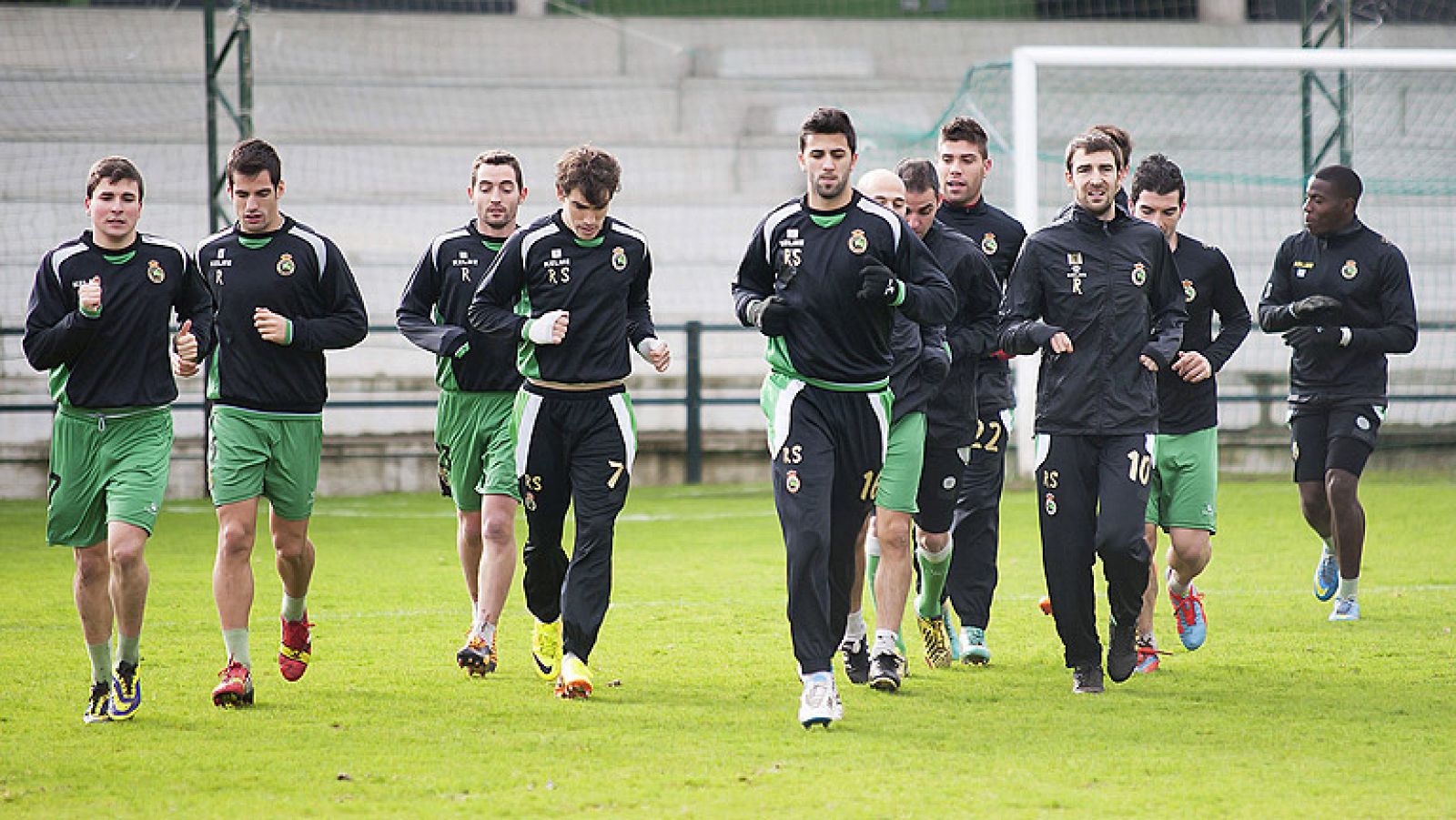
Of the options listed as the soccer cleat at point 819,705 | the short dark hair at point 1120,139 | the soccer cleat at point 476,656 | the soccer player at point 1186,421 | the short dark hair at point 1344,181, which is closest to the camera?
the soccer cleat at point 819,705

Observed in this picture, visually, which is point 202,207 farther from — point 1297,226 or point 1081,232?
point 1081,232

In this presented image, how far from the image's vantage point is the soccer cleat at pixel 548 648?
7.40 m

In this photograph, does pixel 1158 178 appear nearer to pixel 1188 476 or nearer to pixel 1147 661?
pixel 1188 476

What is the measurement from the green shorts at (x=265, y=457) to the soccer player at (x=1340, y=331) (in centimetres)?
480

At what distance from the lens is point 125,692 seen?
656 cm

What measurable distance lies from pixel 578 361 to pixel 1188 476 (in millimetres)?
2676

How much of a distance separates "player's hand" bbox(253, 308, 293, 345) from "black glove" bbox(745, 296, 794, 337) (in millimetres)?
1775

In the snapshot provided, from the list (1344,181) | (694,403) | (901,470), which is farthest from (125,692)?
(694,403)

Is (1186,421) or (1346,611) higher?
(1186,421)

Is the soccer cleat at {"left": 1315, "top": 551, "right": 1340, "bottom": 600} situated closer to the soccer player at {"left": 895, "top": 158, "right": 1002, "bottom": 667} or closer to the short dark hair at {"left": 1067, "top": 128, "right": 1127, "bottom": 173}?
the soccer player at {"left": 895, "top": 158, "right": 1002, "bottom": 667}

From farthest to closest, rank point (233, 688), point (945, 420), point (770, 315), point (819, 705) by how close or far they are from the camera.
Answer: point (945, 420) → point (233, 688) → point (770, 315) → point (819, 705)

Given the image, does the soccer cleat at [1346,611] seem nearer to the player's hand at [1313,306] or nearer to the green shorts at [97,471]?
the player's hand at [1313,306]

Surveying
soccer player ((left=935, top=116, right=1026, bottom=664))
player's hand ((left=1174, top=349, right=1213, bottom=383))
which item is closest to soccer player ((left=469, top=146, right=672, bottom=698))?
soccer player ((left=935, top=116, right=1026, bottom=664))

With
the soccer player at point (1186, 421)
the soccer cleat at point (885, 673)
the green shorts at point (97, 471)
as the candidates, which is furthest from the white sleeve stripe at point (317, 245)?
the soccer player at point (1186, 421)
